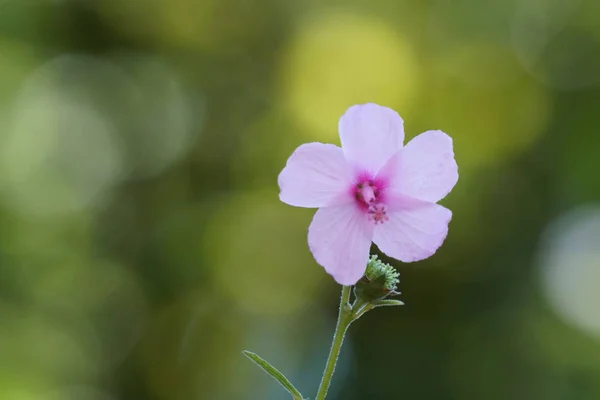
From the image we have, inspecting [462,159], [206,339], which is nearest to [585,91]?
[462,159]

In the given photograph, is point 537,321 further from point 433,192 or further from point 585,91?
point 433,192

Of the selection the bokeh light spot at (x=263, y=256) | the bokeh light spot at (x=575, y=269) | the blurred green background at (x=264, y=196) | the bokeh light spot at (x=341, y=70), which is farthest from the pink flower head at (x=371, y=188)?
the bokeh light spot at (x=575, y=269)

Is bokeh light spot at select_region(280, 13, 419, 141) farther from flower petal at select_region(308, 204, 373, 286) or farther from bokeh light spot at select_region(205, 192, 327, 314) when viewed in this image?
flower petal at select_region(308, 204, 373, 286)

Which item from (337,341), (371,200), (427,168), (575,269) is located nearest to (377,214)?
(371,200)

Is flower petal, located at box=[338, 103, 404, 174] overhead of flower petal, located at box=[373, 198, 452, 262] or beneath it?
overhead

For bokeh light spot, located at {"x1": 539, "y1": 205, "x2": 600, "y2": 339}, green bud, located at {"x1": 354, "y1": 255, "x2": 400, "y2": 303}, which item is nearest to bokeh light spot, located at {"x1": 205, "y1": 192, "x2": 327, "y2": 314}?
bokeh light spot, located at {"x1": 539, "y1": 205, "x2": 600, "y2": 339}

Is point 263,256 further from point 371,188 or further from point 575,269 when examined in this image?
point 371,188

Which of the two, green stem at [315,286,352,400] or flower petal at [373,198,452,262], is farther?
flower petal at [373,198,452,262]

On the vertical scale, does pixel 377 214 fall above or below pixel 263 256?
below
